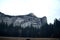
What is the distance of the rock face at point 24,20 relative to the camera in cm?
389

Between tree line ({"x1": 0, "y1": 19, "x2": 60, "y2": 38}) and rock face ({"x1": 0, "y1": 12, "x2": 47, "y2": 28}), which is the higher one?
rock face ({"x1": 0, "y1": 12, "x2": 47, "y2": 28})

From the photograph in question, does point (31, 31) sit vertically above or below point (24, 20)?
below

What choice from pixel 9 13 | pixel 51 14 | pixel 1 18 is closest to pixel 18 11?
pixel 9 13

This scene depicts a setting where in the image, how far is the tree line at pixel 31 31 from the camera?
385 centimetres

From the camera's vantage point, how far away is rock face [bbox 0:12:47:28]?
12.8ft

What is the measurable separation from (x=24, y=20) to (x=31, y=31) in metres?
0.39

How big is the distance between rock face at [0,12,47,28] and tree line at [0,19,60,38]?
0.09 meters

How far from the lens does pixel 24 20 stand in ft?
12.9

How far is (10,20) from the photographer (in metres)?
3.91

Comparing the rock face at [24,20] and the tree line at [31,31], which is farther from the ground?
the rock face at [24,20]

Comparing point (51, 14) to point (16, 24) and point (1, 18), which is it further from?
point (1, 18)

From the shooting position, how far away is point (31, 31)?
3.89 meters

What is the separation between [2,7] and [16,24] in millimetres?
671

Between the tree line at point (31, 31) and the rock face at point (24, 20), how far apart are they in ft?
0.29
